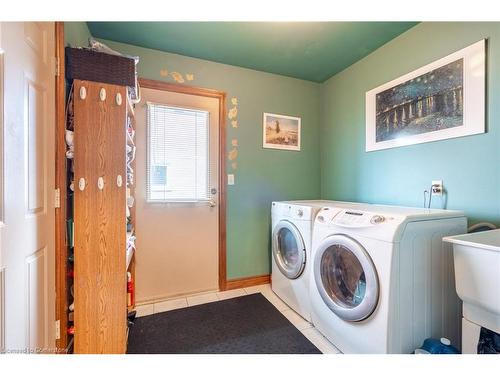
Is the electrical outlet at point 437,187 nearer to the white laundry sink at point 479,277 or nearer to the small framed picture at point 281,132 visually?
the white laundry sink at point 479,277

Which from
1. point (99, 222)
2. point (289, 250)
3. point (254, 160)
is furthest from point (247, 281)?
point (99, 222)

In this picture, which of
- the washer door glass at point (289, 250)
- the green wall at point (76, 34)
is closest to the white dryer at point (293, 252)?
the washer door glass at point (289, 250)

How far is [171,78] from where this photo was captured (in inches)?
83.7

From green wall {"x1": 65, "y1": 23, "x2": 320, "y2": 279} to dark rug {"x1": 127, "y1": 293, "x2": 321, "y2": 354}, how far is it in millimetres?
498

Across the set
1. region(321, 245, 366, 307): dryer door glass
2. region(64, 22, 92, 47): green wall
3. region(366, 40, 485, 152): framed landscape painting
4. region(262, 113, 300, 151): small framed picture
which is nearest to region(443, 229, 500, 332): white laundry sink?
region(321, 245, 366, 307): dryer door glass

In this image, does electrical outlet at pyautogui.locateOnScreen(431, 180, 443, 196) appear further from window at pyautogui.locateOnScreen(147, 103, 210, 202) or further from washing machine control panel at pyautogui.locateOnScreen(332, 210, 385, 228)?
window at pyautogui.locateOnScreen(147, 103, 210, 202)

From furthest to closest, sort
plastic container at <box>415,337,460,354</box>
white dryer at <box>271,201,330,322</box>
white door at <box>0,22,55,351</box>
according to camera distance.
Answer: white dryer at <box>271,201,330,322</box> → plastic container at <box>415,337,460,354</box> → white door at <box>0,22,55,351</box>

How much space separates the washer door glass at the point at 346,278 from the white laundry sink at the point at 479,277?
374mm

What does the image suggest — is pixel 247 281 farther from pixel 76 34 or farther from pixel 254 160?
pixel 76 34

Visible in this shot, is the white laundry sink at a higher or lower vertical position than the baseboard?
higher

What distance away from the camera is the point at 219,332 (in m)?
1.66

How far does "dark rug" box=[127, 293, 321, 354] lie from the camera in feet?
4.90
